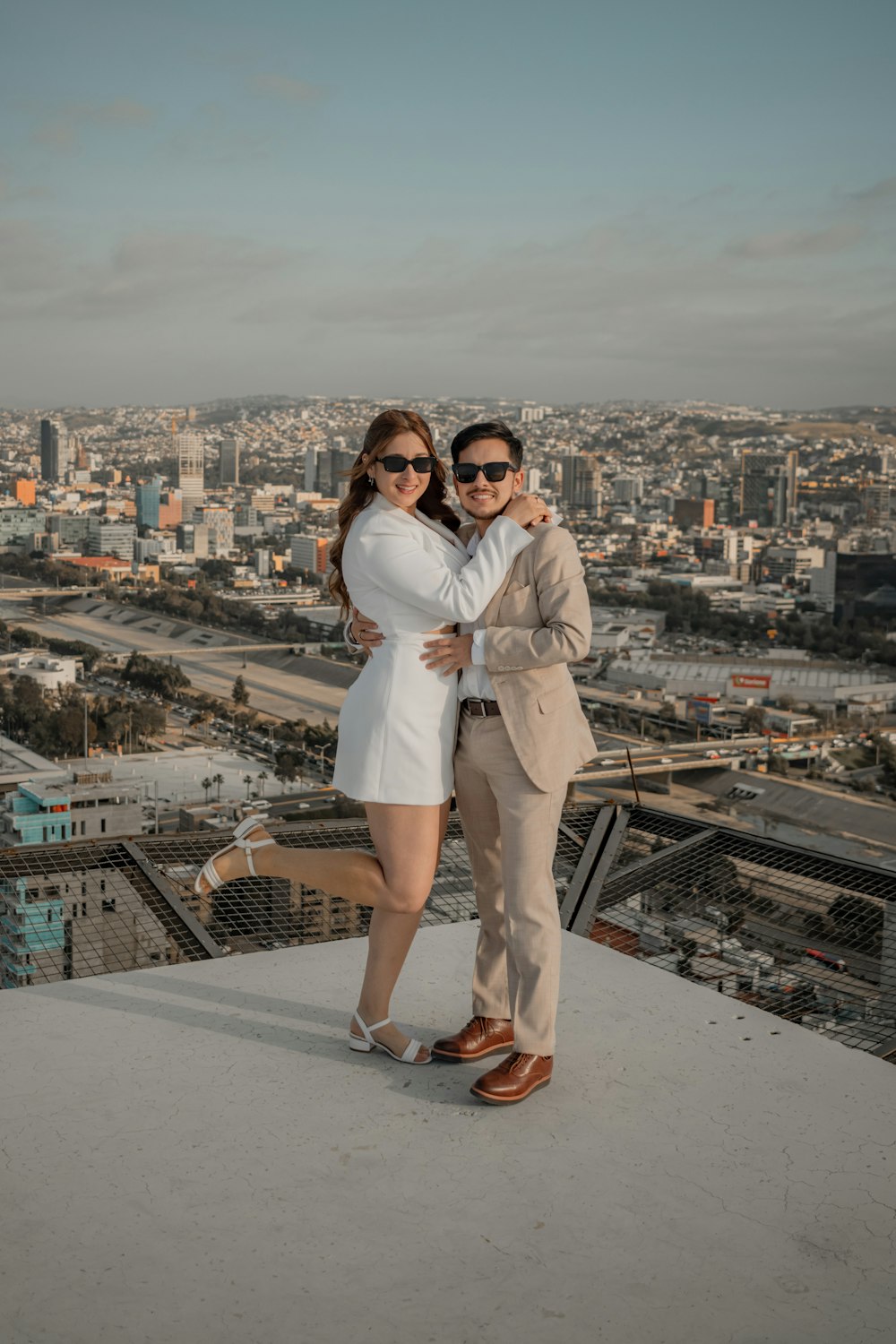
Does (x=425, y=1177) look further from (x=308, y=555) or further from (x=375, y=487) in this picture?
(x=308, y=555)

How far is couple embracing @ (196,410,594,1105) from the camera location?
1.48 meters

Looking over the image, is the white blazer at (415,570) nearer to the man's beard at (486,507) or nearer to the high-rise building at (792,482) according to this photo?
the man's beard at (486,507)

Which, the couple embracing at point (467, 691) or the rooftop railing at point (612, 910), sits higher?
the couple embracing at point (467, 691)

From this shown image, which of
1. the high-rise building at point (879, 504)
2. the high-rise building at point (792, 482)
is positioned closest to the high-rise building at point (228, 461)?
the high-rise building at point (792, 482)

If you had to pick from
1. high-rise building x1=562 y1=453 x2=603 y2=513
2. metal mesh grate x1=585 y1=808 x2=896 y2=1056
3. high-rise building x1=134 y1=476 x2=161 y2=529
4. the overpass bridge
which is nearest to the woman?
metal mesh grate x1=585 y1=808 x2=896 y2=1056

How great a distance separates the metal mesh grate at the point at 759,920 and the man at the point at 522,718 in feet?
1.74

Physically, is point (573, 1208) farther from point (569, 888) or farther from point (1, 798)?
point (1, 798)

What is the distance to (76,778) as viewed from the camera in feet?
50.1

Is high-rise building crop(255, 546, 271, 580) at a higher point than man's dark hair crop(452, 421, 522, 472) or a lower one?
lower

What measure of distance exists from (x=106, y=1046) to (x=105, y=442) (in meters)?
34.8

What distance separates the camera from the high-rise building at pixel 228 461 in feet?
112

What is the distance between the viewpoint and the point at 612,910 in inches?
89.7

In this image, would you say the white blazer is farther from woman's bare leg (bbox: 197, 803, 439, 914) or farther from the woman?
woman's bare leg (bbox: 197, 803, 439, 914)

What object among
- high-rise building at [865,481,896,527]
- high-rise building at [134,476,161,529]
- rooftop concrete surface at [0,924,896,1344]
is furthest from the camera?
high-rise building at [865,481,896,527]
